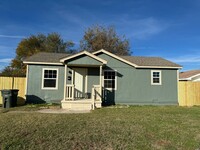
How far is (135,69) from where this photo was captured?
1417 cm

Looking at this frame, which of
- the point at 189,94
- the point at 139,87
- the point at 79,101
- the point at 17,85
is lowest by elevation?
the point at 79,101

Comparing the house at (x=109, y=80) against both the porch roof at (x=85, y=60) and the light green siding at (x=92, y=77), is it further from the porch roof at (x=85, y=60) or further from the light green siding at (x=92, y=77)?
the porch roof at (x=85, y=60)

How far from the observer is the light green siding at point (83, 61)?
39.6 ft

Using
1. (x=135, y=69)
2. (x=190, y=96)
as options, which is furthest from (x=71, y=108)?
(x=190, y=96)

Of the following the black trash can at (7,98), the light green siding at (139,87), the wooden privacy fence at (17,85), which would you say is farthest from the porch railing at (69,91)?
the wooden privacy fence at (17,85)

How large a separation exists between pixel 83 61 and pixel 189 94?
28.9 feet

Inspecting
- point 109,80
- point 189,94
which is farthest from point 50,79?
point 189,94

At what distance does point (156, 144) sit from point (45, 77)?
32.9 feet

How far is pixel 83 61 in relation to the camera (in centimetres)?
1217

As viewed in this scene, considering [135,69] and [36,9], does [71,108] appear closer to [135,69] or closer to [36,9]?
[135,69]

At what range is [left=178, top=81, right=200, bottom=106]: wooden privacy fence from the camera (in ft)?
47.0

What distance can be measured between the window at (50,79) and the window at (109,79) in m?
3.72

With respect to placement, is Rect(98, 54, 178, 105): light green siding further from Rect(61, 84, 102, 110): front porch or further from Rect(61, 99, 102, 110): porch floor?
Rect(61, 99, 102, 110): porch floor

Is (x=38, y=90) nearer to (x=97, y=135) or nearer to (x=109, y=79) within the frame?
(x=109, y=79)
